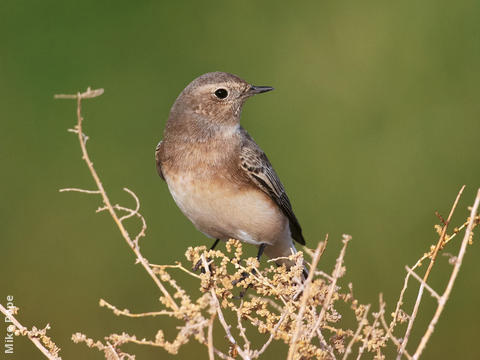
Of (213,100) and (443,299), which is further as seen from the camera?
(213,100)

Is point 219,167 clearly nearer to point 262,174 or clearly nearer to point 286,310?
point 262,174

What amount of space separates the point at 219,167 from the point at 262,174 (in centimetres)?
39

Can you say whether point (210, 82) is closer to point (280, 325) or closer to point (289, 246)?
point (289, 246)

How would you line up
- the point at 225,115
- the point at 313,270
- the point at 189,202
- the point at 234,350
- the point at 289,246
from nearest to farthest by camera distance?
1. the point at 313,270
2. the point at 234,350
3. the point at 189,202
4. the point at 225,115
5. the point at 289,246

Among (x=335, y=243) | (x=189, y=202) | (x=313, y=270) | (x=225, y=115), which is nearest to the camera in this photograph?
(x=313, y=270)

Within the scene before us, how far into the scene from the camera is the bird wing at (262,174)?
4453 mm

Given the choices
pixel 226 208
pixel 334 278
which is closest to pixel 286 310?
pixel 334 278

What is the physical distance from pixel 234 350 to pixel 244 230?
2.04m

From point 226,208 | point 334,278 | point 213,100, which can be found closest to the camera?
point 334,278

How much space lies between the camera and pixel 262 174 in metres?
4.54

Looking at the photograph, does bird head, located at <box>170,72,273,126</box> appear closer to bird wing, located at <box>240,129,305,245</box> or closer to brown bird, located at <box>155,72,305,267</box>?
brown bird, located at <box>155,72,305,267</box>

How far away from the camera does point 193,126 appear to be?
173 inches

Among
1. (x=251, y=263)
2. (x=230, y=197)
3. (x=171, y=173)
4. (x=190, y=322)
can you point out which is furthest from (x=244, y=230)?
(x=190, y=322)

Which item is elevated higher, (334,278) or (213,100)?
(213,100)
